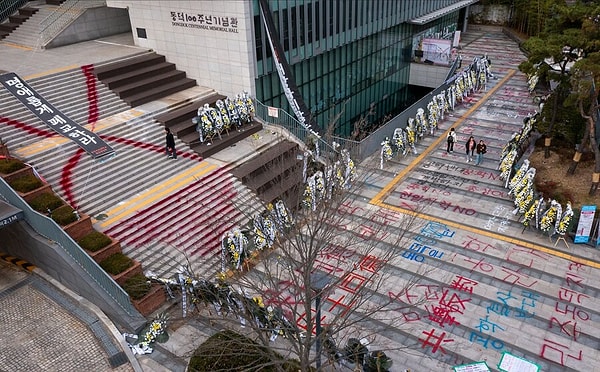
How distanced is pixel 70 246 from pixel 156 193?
156 inches

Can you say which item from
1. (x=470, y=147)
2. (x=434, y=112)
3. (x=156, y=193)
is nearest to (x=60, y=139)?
(x=156, y=193)

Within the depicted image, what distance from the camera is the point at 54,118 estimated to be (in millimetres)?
18391

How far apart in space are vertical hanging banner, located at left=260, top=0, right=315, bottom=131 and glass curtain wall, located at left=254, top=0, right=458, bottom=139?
1.49 feet

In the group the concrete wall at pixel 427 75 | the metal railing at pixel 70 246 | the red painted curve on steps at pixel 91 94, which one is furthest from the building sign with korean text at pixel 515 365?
the concrete wall at pixel 427 75

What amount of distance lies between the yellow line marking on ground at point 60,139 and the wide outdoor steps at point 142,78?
86cm

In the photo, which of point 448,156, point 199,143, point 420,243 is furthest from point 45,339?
point 448,156

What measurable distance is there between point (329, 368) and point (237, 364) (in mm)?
2481

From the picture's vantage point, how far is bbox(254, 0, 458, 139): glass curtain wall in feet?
71.9

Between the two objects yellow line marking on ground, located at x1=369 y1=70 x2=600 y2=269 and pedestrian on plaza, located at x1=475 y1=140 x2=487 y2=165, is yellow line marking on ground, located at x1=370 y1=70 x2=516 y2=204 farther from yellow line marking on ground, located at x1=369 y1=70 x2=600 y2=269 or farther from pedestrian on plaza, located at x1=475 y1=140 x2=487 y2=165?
pedestrian on plaza, located at x1=475 y1=140 x2=487 y2=165

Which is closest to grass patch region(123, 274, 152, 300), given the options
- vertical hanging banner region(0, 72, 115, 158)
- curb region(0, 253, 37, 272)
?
curb region(0, 253, 37, 272)

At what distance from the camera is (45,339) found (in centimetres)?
1313

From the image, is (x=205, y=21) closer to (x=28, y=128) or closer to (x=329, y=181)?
(x=28, y=128)

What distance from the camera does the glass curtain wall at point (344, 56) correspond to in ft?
71.9

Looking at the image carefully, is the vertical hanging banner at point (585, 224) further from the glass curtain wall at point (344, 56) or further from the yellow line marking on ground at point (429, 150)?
the glass curtain wall at point (344, 56)
